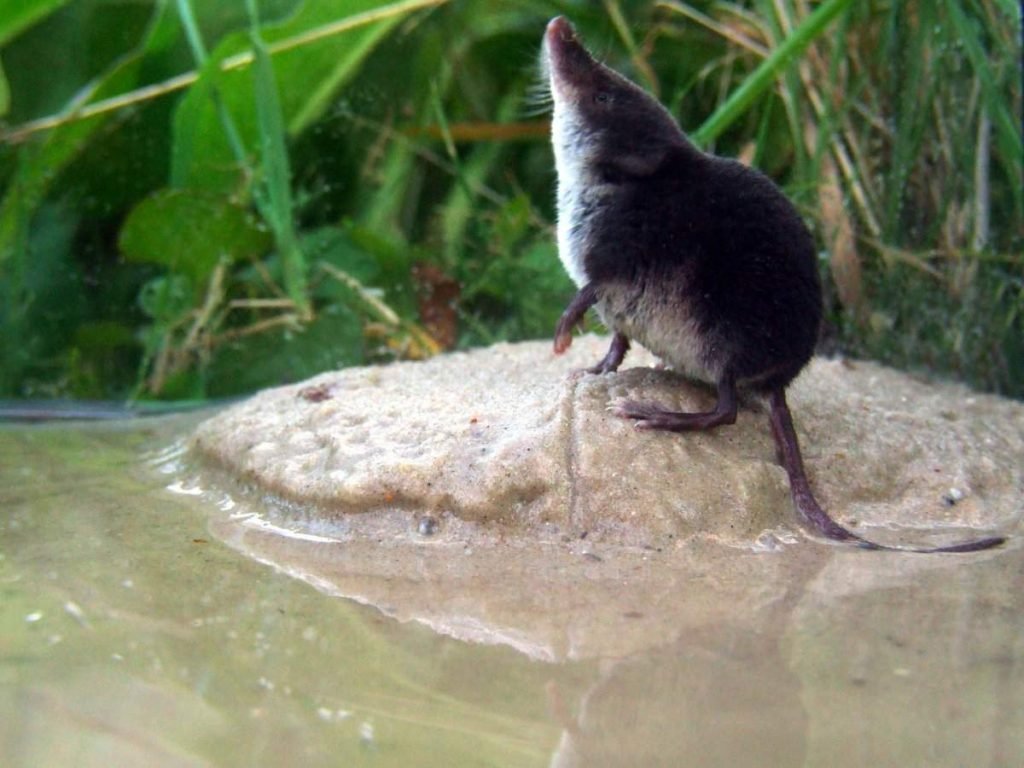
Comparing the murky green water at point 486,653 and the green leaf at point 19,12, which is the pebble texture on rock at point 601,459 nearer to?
the murky green water at point 486,653

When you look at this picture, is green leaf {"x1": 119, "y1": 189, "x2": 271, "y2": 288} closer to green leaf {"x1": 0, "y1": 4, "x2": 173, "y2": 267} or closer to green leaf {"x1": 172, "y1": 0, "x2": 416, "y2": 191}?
green leaf {"x1": 172, "y1": 0, "x2": 416, "y2": 191}

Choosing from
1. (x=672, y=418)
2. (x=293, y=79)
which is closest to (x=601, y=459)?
(x=672, y=418)

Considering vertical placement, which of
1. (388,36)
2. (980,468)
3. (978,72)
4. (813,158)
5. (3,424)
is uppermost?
(388,36)

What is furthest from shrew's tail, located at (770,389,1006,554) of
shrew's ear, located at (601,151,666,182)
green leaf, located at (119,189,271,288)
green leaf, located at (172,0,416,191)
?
green leaf, located at (172,0,416,191)

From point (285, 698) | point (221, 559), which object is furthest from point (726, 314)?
point (285, 698)

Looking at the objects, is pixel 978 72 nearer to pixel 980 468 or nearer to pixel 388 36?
pixel 980 468
